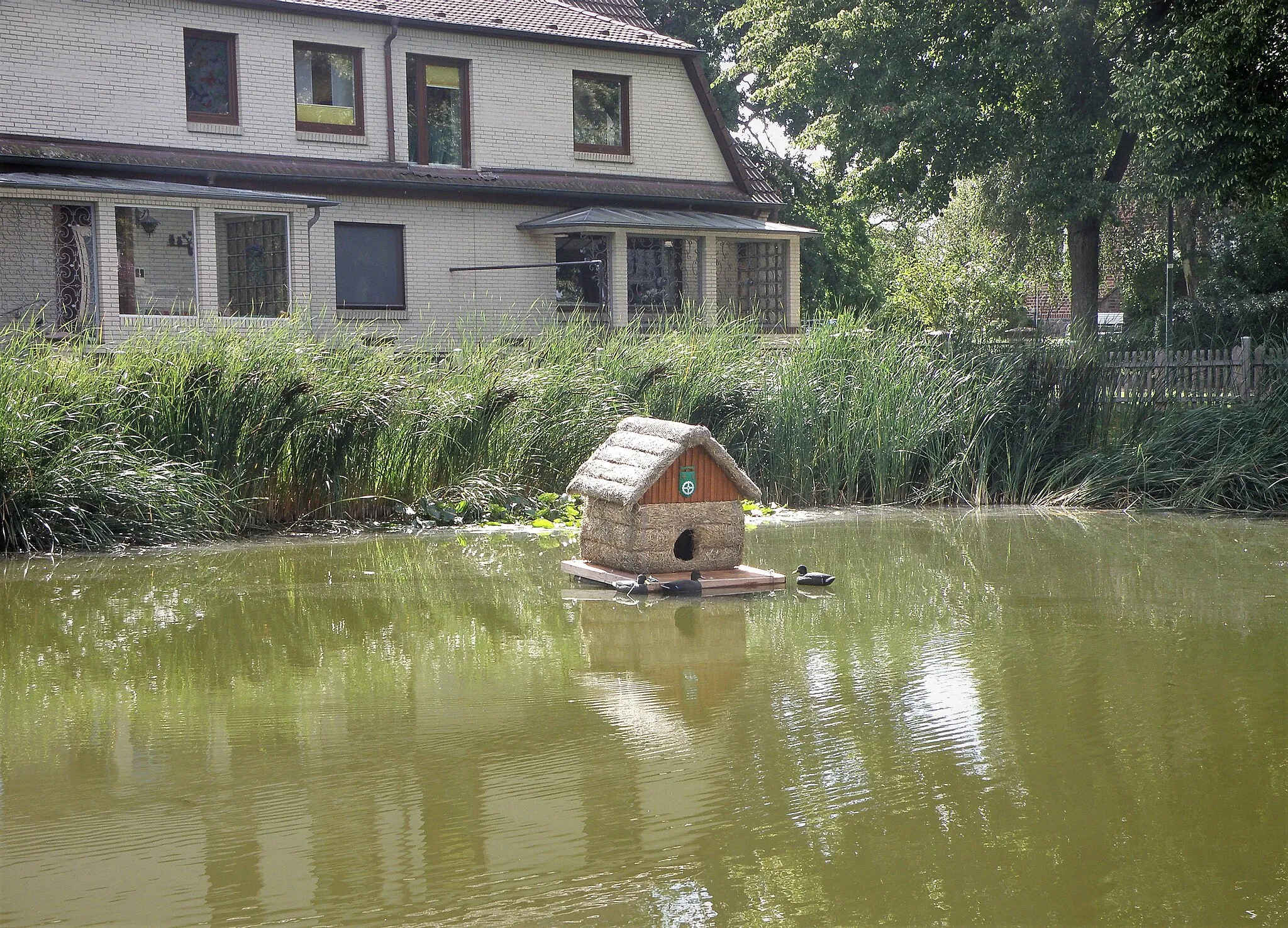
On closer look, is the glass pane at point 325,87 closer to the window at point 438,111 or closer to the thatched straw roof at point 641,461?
the window at point 438,111

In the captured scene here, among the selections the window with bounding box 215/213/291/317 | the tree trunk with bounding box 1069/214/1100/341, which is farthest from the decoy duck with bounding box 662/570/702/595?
the tree trunk with bounding box 1069/214/1100/341

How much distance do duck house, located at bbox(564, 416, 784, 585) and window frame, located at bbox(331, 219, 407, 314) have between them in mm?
15435

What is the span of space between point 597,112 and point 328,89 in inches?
212

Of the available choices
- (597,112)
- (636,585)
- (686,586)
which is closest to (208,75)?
(597,112)

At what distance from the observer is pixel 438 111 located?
2522 cm

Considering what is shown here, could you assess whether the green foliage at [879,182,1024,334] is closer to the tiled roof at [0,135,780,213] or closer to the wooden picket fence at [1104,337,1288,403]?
the tiled roof at [0,135,780,213]

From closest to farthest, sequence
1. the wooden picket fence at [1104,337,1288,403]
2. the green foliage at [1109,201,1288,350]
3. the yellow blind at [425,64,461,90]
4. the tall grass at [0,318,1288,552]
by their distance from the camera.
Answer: the tall grass at [0,318,1288,552]
the wooden picket fence at [1104,337,1288,403]
the yellow blind at [425,64,461,90]
the green foliage at [1109,201,1288,350]

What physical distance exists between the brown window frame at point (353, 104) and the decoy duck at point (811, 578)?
1713cm

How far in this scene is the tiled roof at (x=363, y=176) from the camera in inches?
822

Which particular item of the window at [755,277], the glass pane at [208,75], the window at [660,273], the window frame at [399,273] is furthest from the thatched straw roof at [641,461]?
the window at [755,277]

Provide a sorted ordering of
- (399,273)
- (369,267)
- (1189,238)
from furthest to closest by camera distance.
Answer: (1189,238)
(399,273)
(369,267)

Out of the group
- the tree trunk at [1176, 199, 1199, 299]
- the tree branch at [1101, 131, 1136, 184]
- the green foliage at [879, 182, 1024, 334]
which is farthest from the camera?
the green foliage at [879, 182, 1024, 334]

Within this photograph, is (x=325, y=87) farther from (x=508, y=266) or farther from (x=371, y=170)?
(x=508, y=266)

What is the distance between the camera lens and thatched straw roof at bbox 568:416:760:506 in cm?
884
